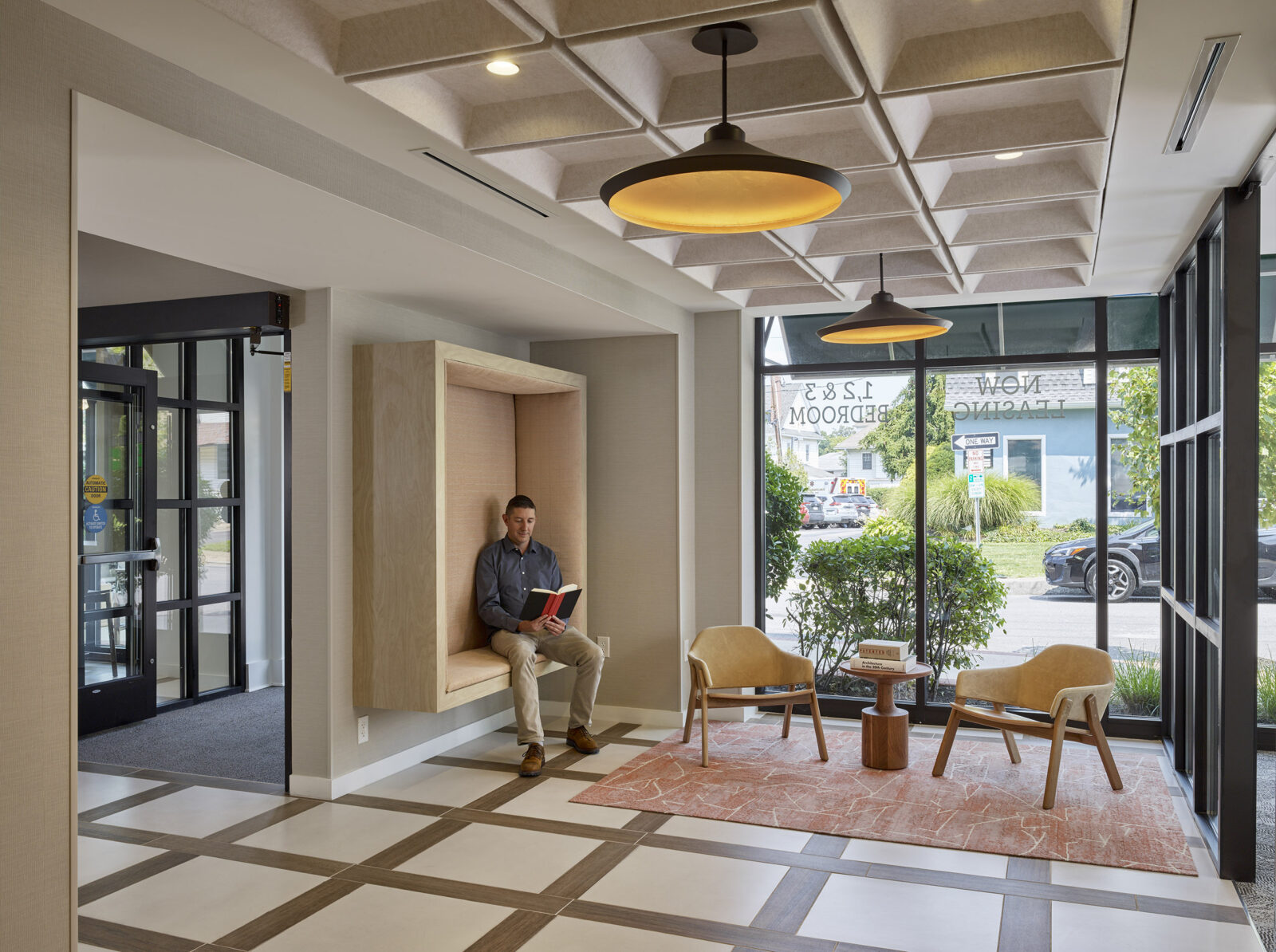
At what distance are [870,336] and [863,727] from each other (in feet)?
7.13

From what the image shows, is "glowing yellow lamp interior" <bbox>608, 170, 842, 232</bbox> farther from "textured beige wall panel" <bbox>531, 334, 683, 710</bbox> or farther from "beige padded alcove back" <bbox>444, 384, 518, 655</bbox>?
"textured beige wall panel" <bbox>531, 334, 683, 710</bbox>

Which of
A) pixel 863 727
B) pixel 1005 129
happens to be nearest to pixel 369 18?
pixel 1005 129

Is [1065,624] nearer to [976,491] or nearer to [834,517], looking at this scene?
[976,491]

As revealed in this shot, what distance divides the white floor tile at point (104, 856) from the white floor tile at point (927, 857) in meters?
2.98

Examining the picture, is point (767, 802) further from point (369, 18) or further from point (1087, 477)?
point (369, 18)

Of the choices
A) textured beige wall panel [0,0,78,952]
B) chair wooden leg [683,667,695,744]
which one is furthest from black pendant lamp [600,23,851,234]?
chair wooden leg [683,667,695,744]

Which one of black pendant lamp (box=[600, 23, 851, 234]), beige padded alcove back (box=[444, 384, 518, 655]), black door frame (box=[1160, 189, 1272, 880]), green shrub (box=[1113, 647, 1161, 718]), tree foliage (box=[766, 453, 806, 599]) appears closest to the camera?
black pendant lamp (box=[600, 23, 851, 234])

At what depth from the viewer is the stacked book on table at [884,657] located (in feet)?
18.4

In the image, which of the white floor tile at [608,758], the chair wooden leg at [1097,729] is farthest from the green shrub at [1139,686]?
the white floor tile at [608,758]

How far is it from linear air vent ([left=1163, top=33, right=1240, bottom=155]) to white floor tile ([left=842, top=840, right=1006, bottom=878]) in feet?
9.27

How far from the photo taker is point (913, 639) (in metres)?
6.70

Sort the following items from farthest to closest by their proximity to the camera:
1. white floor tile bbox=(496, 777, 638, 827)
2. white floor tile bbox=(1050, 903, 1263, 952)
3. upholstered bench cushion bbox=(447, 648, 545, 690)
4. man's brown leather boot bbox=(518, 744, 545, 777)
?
man's brown leather boot bbox=(518, 744, 545, 777) < upholstered bench cushion bbox=(447, 648, 545, 690) < white floor tile bbox=(496, 777, 638, 827) < white floor tile bbox=(1050, 903, 1263, 952)

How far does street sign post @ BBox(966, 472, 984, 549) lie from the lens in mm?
6641

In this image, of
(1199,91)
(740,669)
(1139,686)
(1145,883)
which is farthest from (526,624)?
(1199,91)
